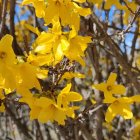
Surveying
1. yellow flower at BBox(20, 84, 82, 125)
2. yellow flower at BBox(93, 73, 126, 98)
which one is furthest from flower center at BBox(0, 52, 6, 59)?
yellow flower at BBox(93, 73, 126, 98)

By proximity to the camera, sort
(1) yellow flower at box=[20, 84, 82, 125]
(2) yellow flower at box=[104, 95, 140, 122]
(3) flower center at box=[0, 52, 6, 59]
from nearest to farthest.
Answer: (3) flower center at box=[0, 52, 6, 59] < (1) yellow flower at box=[20, 84, 82, 125] < (2) yellow flower at box=[104, 95, 140, 122]

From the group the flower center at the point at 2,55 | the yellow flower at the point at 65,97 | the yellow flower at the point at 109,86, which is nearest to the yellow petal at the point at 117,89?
the yellow flower at the point at 109,86

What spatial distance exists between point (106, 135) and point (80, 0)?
113 inches

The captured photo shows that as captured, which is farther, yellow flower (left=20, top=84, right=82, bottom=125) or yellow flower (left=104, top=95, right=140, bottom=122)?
yellow flower (left=104, top=95, right=140, bottom=122)

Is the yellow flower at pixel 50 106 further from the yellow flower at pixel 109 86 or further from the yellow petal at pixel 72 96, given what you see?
the yellow flower at pixel 109 86

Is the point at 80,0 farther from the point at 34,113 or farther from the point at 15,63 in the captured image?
the point at 34,113

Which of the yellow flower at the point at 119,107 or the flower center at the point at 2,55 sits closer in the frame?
the flower center at the point at 2,55

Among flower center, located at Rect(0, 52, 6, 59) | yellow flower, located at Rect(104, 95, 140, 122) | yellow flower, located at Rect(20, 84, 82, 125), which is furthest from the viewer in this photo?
yellow flower, located at Rect(104, 95, 140, 122)

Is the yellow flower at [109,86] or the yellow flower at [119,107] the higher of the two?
the yellow flower at [109,86]

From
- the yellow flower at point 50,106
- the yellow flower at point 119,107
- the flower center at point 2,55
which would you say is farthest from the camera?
the yellow flower at point 119,107

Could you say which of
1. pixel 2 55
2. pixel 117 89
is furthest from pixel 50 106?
pixel 117 89

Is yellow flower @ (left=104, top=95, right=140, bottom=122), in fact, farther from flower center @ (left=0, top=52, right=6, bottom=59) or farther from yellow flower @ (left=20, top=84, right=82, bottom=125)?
flower center @ (left=0, top=52, right=6, bottom=59)

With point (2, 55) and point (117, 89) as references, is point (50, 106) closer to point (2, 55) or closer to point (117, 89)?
point (2, 55)

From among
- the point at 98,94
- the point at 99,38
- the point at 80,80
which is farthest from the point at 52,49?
the point at 80,80
